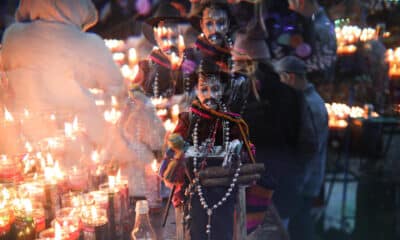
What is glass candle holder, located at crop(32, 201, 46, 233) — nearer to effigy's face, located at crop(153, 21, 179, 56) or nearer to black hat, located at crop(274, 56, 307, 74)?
effigy's face, located at crop(153, 21, 179, 56)

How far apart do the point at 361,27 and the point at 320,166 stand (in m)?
1.61

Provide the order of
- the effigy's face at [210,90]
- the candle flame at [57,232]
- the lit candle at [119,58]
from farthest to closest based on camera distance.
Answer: the lit candle at [119,58]
the effigy's face at [210,90]
the candle flame at [57,232]

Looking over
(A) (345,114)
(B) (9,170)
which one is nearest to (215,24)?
(B) (9,170)

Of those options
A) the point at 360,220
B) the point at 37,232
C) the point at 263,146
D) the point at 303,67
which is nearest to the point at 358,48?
the point at 303,67

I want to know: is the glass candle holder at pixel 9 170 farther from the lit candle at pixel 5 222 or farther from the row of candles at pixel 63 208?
the lit candle at pixel 5 222

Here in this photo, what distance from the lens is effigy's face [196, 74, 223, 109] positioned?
75.6 inches

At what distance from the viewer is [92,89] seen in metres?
3.81

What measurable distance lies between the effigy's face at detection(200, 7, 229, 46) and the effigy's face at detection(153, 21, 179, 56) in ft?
2.80

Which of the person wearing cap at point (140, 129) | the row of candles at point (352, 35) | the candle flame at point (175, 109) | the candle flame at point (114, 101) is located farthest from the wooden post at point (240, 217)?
the row of candles at point (352, 35)

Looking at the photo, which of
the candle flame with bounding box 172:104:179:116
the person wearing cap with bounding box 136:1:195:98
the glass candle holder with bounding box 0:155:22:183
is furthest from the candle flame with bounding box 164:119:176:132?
the glass candle holder with bounding box 0:155:22:183

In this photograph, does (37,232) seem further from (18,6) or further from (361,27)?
(361,27)

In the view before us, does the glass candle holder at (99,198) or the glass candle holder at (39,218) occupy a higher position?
the glass candle holder at (99,198)

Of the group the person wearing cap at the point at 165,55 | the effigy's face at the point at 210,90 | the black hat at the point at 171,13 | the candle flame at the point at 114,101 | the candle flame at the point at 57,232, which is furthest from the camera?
the candle flame at the point at 114,101

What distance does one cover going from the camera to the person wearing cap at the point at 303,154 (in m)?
2.86
